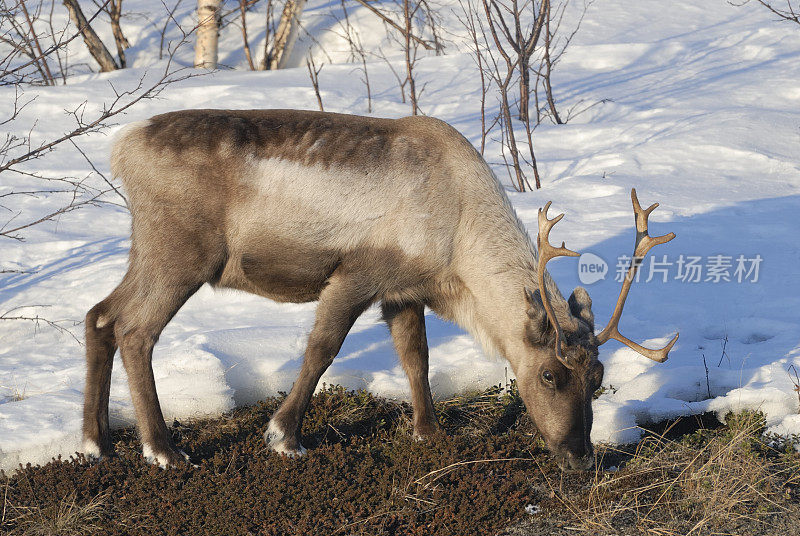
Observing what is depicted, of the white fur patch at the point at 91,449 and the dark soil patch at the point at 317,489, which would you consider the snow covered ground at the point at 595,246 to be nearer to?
the white fur patch at the point at 91,449

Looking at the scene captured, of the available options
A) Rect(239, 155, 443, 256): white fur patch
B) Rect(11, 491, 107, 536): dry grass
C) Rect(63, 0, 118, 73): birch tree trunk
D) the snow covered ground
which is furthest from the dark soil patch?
Rect(63, 0, 118, 73): birch tree trunk

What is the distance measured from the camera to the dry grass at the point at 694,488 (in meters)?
3.73

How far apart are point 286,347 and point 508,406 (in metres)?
1.53

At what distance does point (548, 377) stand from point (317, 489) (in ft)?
4.13

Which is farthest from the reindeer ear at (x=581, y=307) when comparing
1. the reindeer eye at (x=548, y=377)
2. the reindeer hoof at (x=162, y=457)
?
the reindeer hoof at (x=162, y=457)

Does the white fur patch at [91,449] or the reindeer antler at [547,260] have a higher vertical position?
the reindeer antler at [547,260]

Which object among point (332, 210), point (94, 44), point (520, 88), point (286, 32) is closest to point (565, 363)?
point (332, 210)

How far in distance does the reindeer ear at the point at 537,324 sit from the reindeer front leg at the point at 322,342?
0.84m

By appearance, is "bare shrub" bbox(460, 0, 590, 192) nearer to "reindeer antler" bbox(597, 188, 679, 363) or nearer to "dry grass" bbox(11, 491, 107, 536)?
"reindeer antler" bbox(597, 188, 679, 363)

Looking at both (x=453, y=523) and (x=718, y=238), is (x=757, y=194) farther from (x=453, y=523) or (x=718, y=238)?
(x=453, y=523)

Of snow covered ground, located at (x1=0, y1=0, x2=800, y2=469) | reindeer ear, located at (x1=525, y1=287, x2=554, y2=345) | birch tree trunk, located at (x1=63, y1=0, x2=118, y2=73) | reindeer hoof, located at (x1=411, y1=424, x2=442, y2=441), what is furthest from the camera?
birch tree trunk, located at (x1=63, y1=0, x2=118, y2=73)

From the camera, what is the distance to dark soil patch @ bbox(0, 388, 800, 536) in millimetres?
3705

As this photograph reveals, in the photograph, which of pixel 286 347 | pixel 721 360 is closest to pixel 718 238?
pixel 721 360

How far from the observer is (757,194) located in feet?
27.1
